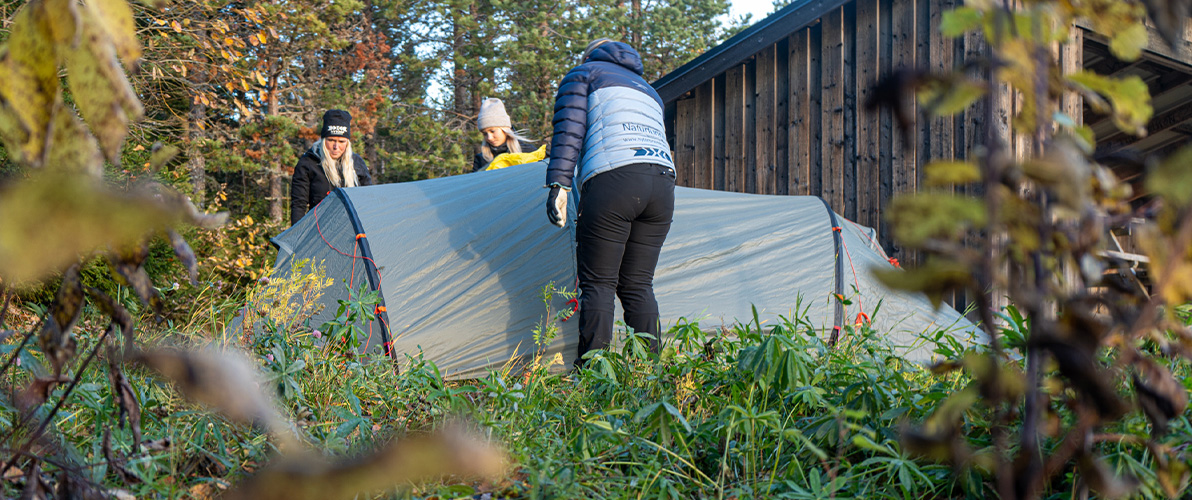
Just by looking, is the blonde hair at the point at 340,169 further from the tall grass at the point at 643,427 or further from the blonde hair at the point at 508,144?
the tall grass at the point at 643,427

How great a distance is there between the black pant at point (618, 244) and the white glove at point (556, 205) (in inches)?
4.0

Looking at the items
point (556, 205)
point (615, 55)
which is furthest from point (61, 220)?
point (615, 55)

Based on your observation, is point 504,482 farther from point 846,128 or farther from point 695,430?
point 846,128

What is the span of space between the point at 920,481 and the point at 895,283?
1.12 m

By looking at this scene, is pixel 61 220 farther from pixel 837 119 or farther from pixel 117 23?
pixel 837 119

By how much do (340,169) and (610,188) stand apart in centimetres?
287

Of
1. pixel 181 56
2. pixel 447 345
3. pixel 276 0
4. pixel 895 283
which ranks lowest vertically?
pixel 447 345

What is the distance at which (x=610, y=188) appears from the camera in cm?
311

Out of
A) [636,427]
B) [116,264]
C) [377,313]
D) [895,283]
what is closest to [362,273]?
[377,313]

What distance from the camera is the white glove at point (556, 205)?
→ 3271 millimetres

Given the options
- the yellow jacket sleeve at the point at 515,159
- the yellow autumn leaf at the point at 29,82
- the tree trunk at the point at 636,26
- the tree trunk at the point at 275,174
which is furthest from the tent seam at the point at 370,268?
the tree trunk at the point at 636,26

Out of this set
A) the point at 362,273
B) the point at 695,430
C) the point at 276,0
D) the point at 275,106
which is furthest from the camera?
the point at 275,106

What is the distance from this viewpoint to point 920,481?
1551 millimetres

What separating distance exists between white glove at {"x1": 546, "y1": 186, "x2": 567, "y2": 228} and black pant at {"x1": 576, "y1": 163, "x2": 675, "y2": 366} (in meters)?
0.10
